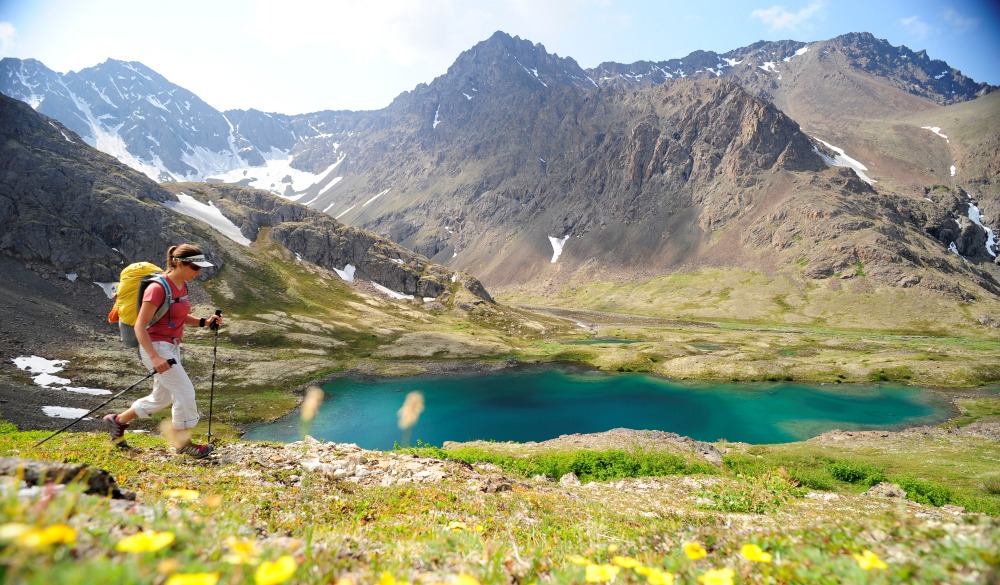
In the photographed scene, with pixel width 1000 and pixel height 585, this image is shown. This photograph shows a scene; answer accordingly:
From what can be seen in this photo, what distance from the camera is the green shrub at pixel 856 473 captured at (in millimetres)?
19641

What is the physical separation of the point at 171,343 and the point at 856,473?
28.9 m

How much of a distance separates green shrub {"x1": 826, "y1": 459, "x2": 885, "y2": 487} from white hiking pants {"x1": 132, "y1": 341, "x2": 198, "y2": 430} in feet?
89.3

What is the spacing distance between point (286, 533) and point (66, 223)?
126025 millimetres

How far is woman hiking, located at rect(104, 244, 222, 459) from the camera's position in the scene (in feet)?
27.5

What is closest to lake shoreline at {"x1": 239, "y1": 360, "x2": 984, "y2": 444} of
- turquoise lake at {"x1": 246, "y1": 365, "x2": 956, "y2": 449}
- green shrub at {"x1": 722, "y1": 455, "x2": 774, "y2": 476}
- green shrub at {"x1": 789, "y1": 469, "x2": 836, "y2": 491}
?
turquoise lake at {"x1": 246, "y1": 365, "x2": 956, "y2": 449}

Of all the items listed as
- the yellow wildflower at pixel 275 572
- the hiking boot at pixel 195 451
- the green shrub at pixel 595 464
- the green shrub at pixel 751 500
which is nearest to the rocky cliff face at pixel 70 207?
the green shrub at pixel 595 464

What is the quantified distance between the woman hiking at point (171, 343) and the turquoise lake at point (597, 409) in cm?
3319

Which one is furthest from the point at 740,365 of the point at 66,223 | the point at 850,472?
the point at 66,223

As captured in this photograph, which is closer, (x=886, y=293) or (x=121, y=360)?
(x=121, y=360)

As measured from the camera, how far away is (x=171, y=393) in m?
9.01

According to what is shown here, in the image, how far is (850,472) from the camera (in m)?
20.6

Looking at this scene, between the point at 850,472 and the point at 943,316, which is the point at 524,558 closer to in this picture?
the point at 850,472

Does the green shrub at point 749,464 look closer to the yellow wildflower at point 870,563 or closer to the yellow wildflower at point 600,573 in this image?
the yellow wildflower at point 870,563

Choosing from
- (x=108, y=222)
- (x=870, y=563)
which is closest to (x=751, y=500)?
(x=870, y=563)
